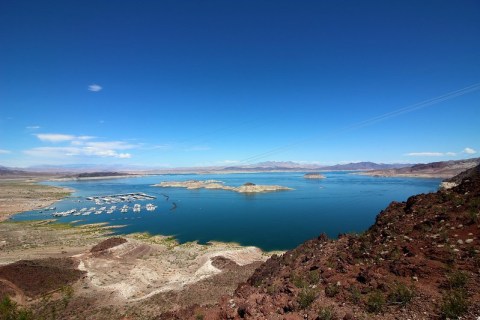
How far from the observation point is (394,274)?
38.1 ft

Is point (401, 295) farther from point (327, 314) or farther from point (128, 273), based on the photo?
point (128, 273)

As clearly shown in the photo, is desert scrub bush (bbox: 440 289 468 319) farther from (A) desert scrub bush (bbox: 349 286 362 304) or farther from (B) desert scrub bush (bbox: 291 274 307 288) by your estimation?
(B) desert scrub bush (bbox: 291 274 307 288)

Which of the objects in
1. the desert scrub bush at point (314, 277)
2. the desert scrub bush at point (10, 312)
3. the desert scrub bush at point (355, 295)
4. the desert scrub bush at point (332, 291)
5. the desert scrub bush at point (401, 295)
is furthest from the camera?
the desert scrub bush at point (10, 312)

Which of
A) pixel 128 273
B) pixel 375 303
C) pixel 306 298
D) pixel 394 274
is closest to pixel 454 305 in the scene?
pixel 375 303

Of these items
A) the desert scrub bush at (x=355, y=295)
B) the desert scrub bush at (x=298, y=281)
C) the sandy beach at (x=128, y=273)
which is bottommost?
the sandy beach at (x=128, y=273)

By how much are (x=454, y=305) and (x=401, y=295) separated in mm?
1713

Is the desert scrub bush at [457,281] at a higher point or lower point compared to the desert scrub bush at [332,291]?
higher

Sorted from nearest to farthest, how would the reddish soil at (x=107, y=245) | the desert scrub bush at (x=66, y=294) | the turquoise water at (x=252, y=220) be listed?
the desert scrub bush at (x=66, y=294) → the reddish soil at (x=107, y=245) → the turquoise water at (x=252, y=220)

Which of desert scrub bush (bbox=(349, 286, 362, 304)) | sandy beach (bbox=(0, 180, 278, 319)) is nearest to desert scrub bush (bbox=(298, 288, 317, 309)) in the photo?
desert scrub bush (bbox=(349, 286, 362, 304))

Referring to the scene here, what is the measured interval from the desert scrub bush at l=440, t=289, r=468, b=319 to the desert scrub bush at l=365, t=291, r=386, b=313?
5.82 ft

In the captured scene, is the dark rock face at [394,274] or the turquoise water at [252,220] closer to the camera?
the dark rock face at [394,274]

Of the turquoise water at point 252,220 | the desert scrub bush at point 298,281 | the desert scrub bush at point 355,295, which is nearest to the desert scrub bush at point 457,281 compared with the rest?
the desert scrub bush at point 355,295

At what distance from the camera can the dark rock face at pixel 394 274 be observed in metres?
9.59

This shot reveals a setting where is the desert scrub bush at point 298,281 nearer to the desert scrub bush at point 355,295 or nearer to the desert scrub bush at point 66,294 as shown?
the desert scrub bush at point 355,295
